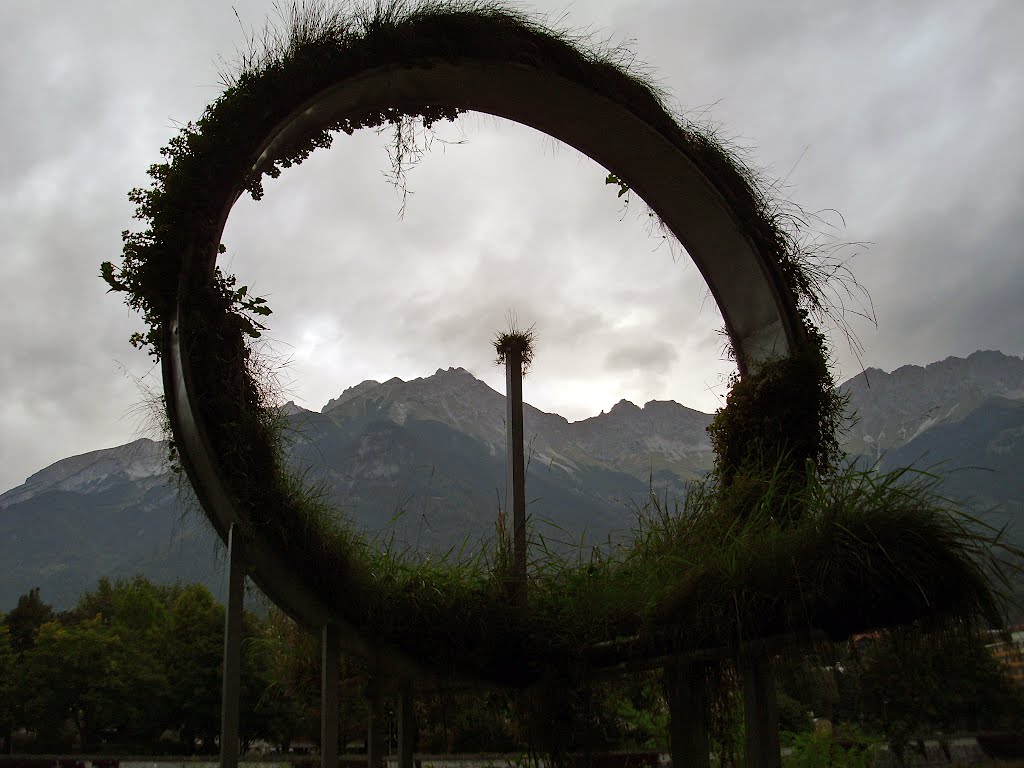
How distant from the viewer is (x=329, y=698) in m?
2.65

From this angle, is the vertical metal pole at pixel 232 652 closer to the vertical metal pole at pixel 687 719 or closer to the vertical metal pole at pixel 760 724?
the vertical metal pole at pixel 687 719

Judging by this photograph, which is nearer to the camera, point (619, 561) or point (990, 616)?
point (990, 616)

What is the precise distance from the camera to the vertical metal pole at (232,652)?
7.16 feet

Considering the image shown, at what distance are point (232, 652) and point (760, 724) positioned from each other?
182 centimetres

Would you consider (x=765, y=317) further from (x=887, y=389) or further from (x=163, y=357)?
(x=887, y=389)

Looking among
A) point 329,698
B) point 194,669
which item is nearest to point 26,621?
point 194,669

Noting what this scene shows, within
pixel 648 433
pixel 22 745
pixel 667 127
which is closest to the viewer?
pixel 667 127

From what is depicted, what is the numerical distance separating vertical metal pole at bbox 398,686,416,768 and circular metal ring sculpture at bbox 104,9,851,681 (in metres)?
0.42

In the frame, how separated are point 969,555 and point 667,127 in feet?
7.48

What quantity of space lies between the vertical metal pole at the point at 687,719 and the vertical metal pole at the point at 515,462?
0.84 metres

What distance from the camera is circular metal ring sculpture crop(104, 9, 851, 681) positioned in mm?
2465

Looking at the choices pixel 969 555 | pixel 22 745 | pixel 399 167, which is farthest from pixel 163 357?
pixel 22 745

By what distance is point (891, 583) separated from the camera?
2.11m

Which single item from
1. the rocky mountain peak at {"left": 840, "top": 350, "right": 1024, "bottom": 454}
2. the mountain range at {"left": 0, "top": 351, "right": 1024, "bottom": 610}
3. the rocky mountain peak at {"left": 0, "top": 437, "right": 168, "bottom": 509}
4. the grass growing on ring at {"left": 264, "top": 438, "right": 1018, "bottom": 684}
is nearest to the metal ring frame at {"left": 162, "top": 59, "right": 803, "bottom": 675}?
the grass growing on ring at {"left": 264, "top": 438, "right": 1018, "bottom": 684}
